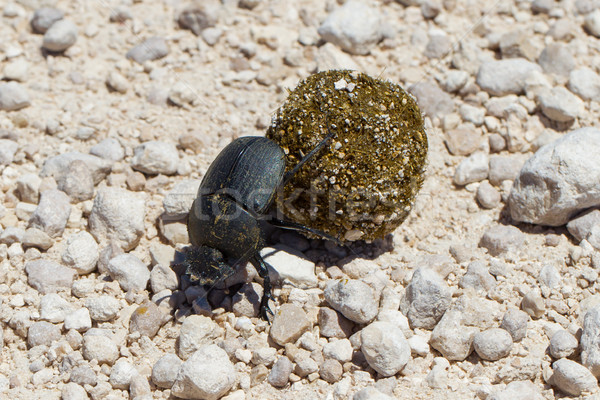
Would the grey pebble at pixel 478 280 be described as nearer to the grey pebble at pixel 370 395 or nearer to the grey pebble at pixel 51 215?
the grey pebble at pixel 370 395

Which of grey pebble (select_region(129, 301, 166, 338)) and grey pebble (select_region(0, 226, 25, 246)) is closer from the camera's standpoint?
grey pebble (select_region(129, 301, 166, 338))

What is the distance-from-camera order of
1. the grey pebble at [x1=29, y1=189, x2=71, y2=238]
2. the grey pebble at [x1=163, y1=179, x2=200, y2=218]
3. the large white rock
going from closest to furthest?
the large white rock, the grey pebble at [x1=29, y1=189, x2=71, y2=238], the grey pebble at [x1=163, y1=179, x2=200, y2=218]

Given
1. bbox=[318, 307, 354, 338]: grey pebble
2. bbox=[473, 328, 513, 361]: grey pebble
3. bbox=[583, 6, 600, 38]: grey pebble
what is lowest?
bbox=[318, 307, 354, 338]: grey pebble

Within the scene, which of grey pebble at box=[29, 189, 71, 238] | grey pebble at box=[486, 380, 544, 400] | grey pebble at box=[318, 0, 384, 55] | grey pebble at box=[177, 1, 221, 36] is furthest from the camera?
grey pebble at box=[177, 1, 221, 36]

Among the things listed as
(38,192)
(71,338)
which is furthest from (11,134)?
(71,338)

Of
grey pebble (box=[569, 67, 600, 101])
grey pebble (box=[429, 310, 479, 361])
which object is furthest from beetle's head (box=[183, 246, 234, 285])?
grey pebble (box=[569, 67, 600, 101])

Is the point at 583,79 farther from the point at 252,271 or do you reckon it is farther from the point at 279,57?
the point at 252,271

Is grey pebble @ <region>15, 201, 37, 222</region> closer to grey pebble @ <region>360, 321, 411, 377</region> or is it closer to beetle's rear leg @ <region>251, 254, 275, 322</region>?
beetle's rear leg @ <region>251, 254, 275, 322</region>

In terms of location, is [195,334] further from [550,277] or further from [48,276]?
[550,277]
